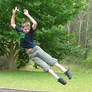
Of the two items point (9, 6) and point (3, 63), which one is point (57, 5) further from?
point (3, 63)

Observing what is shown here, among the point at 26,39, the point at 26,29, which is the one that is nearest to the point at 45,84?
the point at 26,39

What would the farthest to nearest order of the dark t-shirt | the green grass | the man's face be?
the green grass
the dark t-shirt
the man's face

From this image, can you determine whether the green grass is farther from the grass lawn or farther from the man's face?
the man's face

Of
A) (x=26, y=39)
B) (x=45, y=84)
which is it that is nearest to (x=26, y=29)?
(x=26, y=39)


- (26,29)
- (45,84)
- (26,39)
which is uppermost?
(26,29)

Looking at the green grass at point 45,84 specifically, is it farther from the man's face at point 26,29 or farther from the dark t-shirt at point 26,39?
the man's face at point 26,29

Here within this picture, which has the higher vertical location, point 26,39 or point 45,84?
point 26,39

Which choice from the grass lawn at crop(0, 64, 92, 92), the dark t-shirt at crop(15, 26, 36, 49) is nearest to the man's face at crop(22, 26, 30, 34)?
the dark t-shirt at crop(15, 26, 36, 49)

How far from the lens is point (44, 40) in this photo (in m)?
17.8

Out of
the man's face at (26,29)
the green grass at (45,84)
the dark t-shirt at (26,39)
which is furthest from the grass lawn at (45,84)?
the man's face at (26,29)

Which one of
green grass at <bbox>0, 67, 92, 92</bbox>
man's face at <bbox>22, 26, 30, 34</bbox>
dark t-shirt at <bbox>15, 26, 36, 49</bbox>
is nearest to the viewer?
man's face at <bbox>22, 26, 30, 34</bbox>

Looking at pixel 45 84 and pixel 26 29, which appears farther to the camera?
pixel 45 84

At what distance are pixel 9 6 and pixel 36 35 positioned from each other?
9.63ft

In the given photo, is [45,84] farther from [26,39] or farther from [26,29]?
[26,29]
